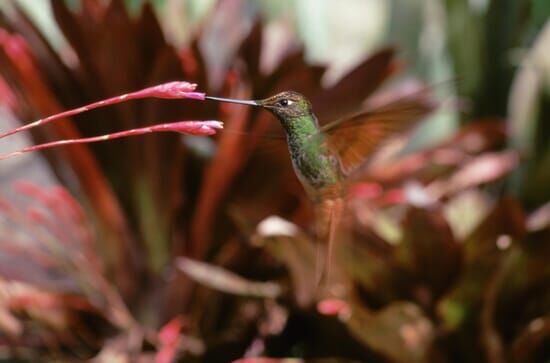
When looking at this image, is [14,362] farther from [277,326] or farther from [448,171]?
[448,171]

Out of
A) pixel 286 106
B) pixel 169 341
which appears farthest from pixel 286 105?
pixel 169 341

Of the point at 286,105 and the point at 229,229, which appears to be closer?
the point at 286,105

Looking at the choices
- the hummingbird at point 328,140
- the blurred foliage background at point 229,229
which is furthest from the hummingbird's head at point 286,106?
the blurred foliage background at point 229,229

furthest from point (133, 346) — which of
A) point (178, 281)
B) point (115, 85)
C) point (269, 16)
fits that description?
point (269, 16)

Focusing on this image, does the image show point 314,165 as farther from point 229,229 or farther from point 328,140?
point 229,229

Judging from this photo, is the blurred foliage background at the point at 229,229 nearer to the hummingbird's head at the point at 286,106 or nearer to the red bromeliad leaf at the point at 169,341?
the red bromeliad leaf at the point at 169,341

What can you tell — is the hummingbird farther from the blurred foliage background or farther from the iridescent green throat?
the blurred foliage background
